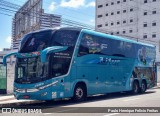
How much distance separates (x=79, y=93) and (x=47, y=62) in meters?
3.06

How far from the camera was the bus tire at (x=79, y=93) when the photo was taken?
16750 mm

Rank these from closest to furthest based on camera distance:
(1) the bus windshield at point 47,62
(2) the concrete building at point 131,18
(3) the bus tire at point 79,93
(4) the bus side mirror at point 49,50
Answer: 1. (4) the bus side mirror at point 49,50
2. (1) the bus windshield at point 47,62
3. (3) the bus tire at point 79,93
4. (2) the concrete building at point 131,18

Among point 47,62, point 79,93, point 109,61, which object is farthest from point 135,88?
point 47,62

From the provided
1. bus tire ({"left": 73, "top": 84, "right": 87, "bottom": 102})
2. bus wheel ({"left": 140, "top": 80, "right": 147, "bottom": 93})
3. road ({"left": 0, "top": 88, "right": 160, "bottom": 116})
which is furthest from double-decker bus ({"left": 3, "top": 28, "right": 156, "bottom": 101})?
bus wheel ({"left": 140, "top": 80, "right": 147, "bottom": 93})

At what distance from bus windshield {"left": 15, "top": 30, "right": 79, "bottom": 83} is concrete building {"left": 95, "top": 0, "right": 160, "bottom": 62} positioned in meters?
62.3

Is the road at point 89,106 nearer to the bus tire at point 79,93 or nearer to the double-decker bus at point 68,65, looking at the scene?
the bus tire at point 79,93

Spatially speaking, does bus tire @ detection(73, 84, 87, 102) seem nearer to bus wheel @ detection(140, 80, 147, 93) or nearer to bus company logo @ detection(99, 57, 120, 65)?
bus company logo @ detection(99, 57, 120, 65)

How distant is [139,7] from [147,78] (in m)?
65.6

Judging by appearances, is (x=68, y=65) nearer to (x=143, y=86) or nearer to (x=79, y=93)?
(x=79, y=93)

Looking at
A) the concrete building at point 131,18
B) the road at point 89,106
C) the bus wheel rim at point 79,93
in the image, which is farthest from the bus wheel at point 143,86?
the concrete building at point 131,18

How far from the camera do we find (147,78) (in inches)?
974

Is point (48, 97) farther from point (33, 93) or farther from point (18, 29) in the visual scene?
point (18, 29)

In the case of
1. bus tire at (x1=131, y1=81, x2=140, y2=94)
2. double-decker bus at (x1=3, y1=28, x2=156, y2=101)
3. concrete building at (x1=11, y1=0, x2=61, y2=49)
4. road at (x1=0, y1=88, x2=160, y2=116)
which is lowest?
road at (x1=0, y1=88, x2=160, y2=116)

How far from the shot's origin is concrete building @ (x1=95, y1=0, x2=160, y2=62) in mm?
82688
